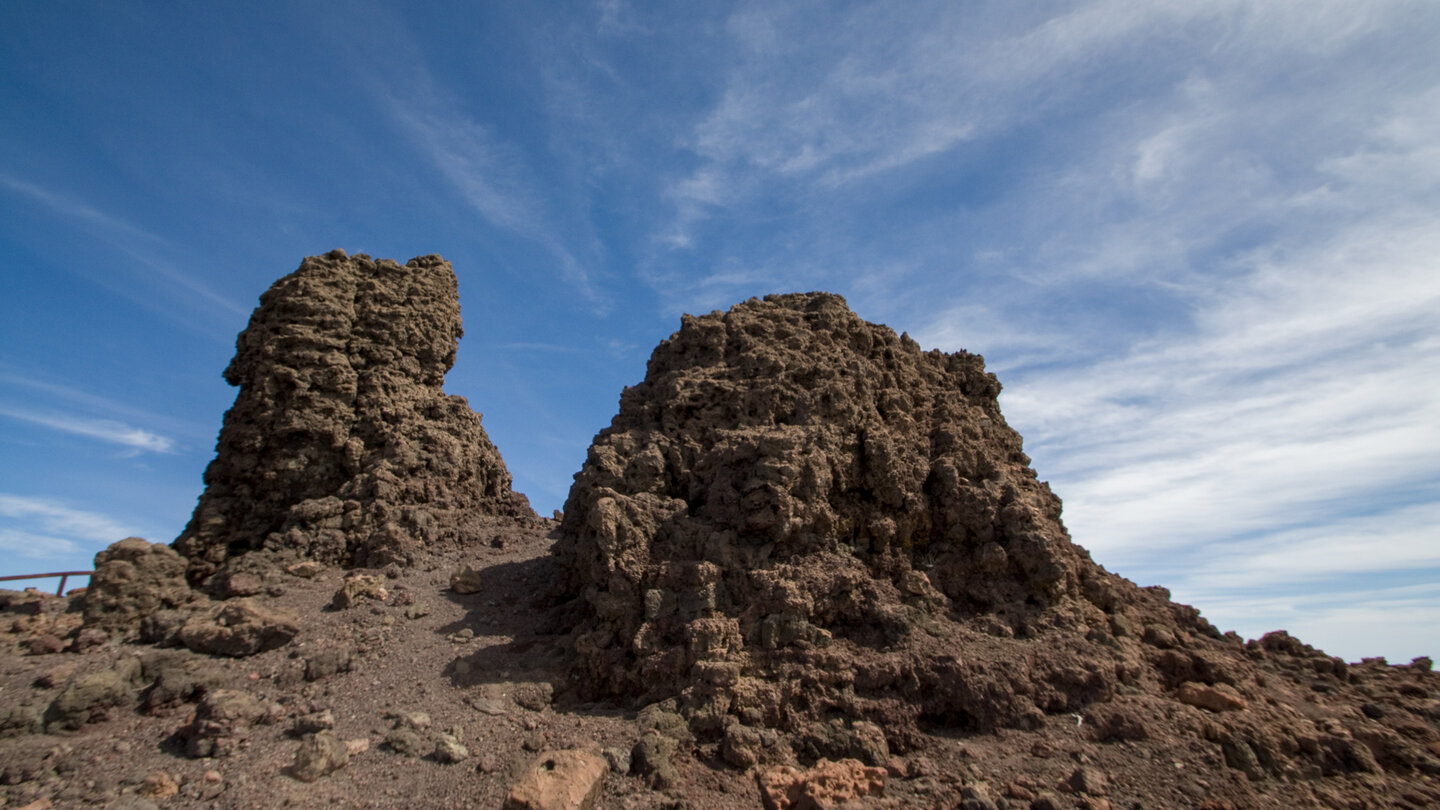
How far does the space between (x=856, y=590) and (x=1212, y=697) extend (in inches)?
173

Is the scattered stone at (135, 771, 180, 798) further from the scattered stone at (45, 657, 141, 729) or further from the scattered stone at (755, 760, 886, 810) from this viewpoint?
the scattered stone at (755, 760, 886, 810)

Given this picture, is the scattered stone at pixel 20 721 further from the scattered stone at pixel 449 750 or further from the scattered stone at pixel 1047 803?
the scattered stone at pixel 1047 803

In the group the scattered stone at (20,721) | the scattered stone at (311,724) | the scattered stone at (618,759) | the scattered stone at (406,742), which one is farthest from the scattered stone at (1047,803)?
the scattered stone at (20,721)

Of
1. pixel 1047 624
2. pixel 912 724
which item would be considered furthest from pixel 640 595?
pixel 1047 624

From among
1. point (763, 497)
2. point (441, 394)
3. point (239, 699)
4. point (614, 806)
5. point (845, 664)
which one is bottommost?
point (614, 806)

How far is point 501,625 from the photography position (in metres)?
11.1

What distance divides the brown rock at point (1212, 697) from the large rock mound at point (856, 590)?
0.04m

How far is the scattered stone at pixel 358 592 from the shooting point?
36.6ft

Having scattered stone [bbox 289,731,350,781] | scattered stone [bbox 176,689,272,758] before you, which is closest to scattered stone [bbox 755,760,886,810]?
scattered stone [bbox 289,731,350,781]

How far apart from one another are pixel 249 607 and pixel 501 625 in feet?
11.1

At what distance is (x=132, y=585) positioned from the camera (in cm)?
1104

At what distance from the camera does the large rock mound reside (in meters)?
8.42

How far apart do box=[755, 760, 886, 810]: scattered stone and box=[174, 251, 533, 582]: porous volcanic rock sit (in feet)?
26.3

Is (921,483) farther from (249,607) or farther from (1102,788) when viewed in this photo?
(249,607)
